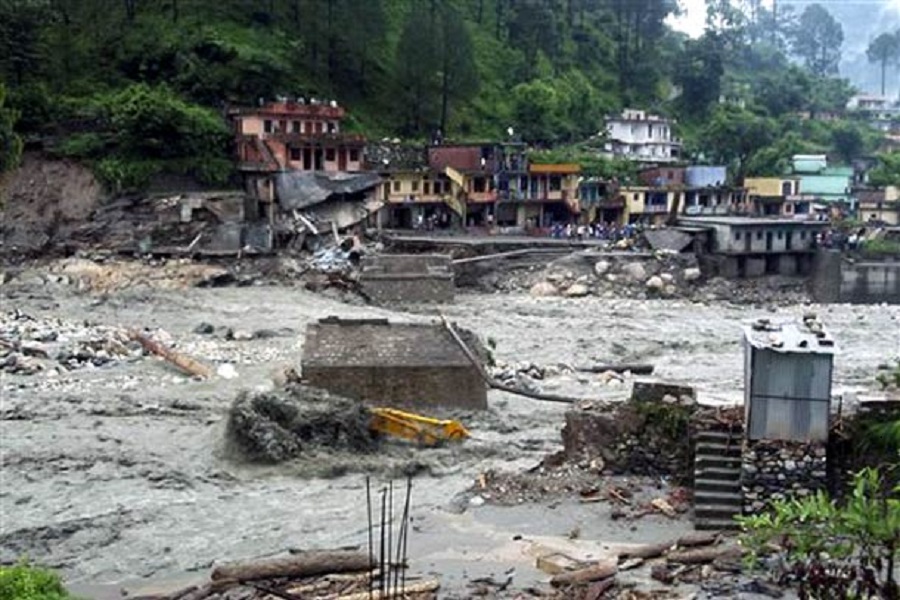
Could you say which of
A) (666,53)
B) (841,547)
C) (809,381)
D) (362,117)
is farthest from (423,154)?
(841,547)

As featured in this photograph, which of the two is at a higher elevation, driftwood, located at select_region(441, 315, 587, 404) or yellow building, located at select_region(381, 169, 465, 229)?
yellow building, located at select_region(381, 169, 465, 229)

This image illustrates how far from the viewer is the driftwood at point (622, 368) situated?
3353 cm

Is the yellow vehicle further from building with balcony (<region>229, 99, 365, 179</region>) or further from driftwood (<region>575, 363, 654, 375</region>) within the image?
building with balcony (<region>229, 99, 365, 179</region>)

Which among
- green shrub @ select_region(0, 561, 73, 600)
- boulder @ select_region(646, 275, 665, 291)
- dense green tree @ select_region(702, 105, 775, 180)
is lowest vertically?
boulder @ select_region(646, 275, 665, 291)

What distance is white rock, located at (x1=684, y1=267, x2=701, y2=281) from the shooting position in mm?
54438

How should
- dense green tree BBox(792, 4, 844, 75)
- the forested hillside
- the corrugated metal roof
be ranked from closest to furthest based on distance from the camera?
1. the corrugated metal roof
2. the forested hillside
3. dense green tree BBox(792, 4, 844, 75)

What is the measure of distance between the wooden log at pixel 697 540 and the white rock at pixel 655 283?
1489 inches

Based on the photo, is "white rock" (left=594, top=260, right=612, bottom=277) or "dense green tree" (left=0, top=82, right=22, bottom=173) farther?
"white rock" (left=594, top=260, right=612, bottom=277)

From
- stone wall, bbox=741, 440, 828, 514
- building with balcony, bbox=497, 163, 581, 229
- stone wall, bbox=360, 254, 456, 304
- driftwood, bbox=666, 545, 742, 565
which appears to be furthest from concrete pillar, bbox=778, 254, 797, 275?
driftwood, bbox=666, 545, 742, 565

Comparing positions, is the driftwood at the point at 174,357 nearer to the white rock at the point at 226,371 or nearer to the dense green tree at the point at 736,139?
the white rock at the point at 226,371

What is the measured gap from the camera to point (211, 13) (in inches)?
2926

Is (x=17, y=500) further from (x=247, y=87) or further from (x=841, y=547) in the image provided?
(x=247, y=87)

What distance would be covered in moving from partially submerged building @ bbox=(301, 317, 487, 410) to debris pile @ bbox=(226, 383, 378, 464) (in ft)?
6.71

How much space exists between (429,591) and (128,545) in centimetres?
609
